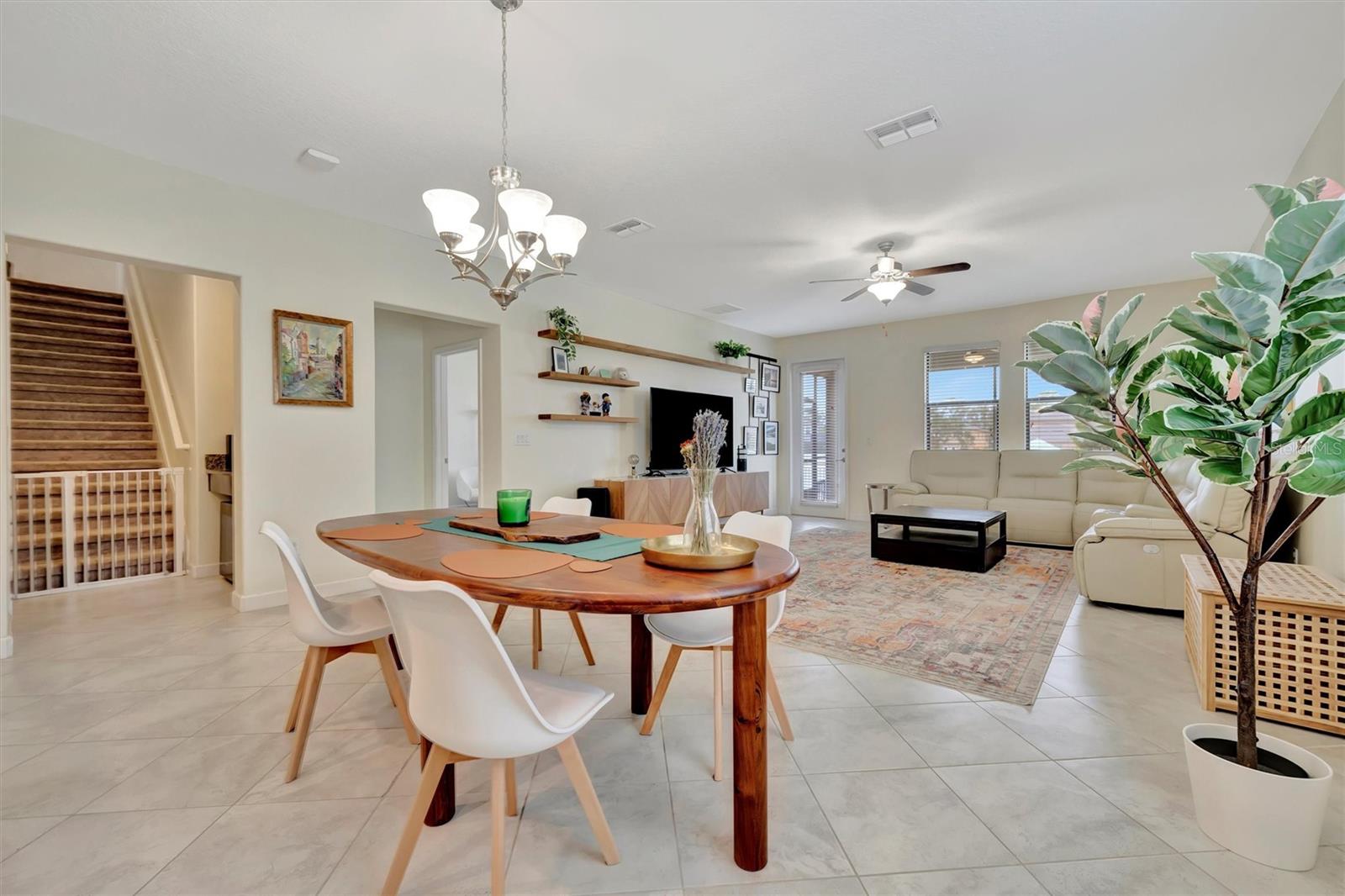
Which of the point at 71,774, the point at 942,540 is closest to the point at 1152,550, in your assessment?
the point at 942,540

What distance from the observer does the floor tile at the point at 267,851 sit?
129 cm

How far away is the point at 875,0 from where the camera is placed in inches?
74.7

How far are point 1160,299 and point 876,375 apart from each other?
2815 millimetres

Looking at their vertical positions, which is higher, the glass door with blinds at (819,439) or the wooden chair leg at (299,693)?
the glass door with blinds at (819,439)

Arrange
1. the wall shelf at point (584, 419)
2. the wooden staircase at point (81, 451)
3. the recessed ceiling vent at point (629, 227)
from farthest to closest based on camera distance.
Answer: the wall shelf at point (584, 419), the wooden staircase at point (81, 451), the recessed ceiling vent at point (629, 227)

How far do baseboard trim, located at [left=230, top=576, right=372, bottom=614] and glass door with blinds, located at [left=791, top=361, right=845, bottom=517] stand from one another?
5.74 metres

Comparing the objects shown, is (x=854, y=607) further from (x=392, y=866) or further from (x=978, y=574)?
(x=392, y=866)

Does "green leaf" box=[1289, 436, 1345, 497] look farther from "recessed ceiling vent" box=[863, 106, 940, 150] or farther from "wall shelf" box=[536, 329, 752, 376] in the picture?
"wall shelf" box=[536, 329, 752, 376]

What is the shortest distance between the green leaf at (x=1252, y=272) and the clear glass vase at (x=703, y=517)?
1.10 m

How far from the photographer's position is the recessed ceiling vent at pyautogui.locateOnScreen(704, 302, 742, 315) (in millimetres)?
6180

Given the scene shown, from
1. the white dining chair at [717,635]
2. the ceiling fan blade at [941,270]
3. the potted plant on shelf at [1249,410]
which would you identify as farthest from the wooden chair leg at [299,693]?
the ceiling fan blade at [941,270]

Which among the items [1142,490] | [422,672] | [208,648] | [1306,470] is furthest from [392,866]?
[1142,490]

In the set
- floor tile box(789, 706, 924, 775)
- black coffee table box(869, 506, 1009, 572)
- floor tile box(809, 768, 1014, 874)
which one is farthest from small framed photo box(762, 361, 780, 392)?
floor tile box(809, 768, 1014, 874)

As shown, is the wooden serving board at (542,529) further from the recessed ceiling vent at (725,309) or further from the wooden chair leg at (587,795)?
the recessed ceiling vent at (725,309)
